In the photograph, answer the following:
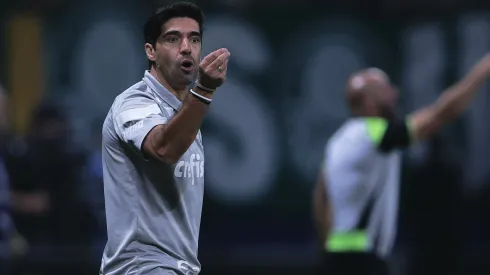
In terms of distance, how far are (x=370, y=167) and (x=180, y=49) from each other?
10.7ft

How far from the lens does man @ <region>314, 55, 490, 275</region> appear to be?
7.58 m

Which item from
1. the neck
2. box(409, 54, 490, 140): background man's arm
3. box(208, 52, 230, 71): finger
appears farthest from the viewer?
box(409, 54, 490, 140): background man's arm

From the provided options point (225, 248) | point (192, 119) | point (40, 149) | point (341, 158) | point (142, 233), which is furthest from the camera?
point (225, 248)

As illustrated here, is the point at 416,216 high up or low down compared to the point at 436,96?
down

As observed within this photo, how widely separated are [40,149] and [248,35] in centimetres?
226

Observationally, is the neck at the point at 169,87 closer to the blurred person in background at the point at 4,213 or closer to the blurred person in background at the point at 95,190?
the blurred person in background at the point at 4,213

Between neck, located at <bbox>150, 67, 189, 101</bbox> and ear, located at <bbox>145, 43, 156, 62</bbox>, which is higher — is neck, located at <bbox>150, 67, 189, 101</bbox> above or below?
below

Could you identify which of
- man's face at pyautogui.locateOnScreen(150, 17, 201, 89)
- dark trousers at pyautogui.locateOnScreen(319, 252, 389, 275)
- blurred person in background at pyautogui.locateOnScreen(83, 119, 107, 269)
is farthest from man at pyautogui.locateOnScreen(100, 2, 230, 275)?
blurred person in background at pyautogui.locateOnScreen(83, 119, 107, 269)

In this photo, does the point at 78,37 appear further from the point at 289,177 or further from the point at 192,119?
the point at 192,119

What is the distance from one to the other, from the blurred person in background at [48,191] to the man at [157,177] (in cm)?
489

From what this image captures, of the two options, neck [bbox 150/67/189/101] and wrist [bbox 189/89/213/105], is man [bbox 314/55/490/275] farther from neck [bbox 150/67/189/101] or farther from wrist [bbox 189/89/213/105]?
wrist [bbox 189/89/213/105]

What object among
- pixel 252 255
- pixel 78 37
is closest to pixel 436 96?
pixel 252 255

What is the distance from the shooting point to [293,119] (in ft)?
35.7

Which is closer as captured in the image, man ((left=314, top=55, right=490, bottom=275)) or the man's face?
the man's face
